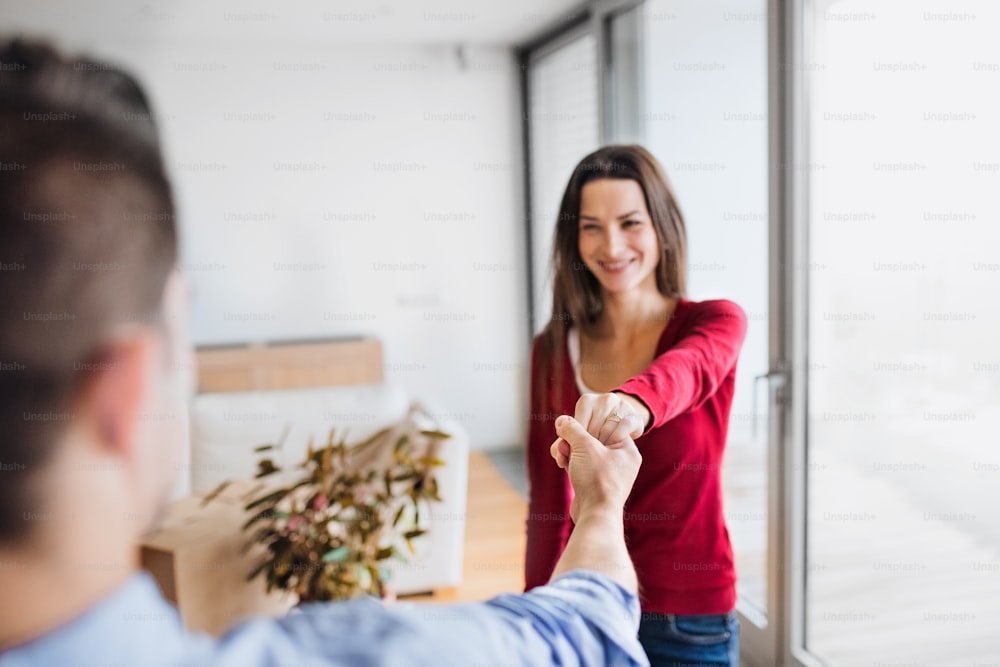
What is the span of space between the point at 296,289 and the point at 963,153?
3.62m

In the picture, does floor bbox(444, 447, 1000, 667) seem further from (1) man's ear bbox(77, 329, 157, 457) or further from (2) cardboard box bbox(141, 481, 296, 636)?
(1) man's ear bbox(77, 329, 157, 457)

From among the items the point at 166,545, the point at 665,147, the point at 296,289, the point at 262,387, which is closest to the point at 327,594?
the point at 166,545

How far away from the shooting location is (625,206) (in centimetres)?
84

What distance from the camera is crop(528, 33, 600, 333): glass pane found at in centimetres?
316

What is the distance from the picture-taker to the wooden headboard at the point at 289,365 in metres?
4.18

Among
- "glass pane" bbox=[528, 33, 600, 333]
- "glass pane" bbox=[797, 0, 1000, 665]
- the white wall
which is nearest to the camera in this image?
"glass pane" bbox=[797, 0, 1000, 665]

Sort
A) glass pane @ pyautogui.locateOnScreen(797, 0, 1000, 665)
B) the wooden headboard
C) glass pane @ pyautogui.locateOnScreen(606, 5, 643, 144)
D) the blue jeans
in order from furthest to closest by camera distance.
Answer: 1. the wooden headboard
2. glass pane @ pyautogui.locateOnScreen(606, 5, 643, 144)
3. glass pane @ pyautogui.locateOnScreen(797, 0, 1000, 665)
4. the blue jeans

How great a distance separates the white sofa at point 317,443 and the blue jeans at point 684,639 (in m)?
1.70

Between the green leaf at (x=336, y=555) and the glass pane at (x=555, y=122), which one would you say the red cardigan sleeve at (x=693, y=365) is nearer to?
the green leaf at (x=336, y=555)

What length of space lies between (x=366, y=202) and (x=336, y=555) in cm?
315

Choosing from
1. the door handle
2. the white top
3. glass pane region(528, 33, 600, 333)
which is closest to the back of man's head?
the white top

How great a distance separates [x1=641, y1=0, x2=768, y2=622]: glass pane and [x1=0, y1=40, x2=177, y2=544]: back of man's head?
1.72 meters

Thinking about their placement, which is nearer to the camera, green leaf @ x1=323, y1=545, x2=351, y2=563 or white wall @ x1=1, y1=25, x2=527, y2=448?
green leaf @ x1=323, y1=545, x2=351, y2=563

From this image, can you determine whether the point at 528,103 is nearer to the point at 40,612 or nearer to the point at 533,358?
the point at 533,358
